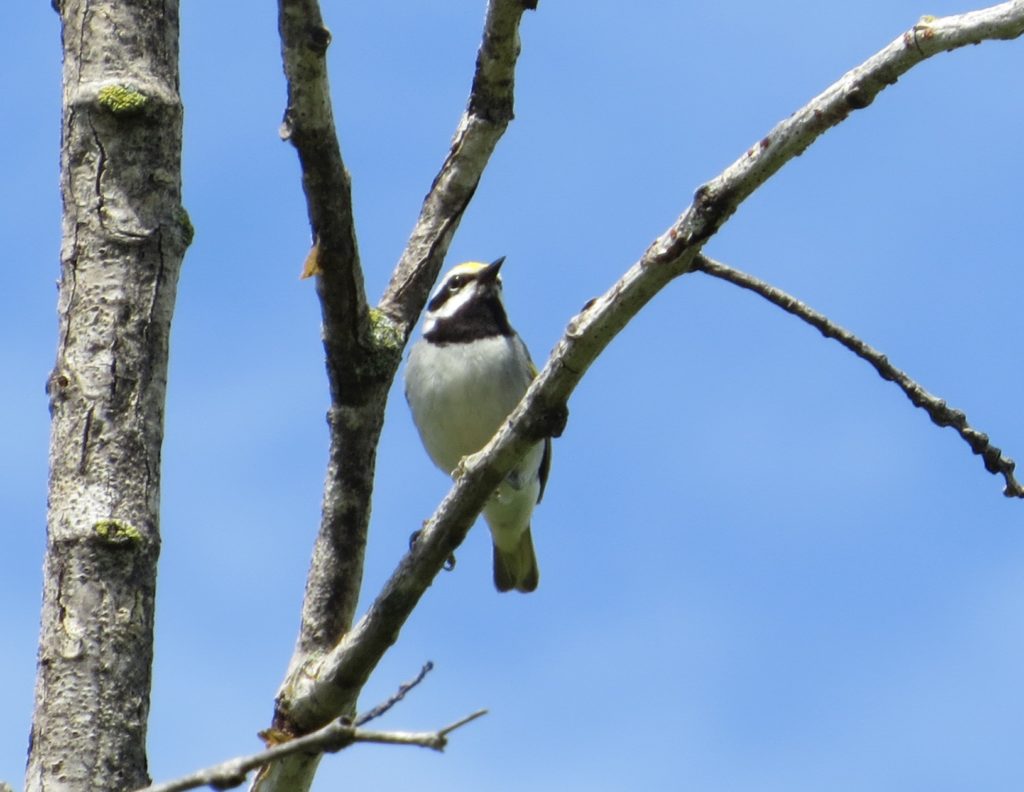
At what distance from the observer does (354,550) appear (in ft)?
17.6

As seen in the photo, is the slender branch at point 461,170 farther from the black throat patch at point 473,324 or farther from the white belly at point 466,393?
the black throat patch at point 473,324

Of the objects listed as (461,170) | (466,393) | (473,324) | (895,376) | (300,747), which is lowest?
(300,747)

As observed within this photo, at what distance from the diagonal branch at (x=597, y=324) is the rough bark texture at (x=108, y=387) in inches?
30.1

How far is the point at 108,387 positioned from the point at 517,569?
20.7 ft

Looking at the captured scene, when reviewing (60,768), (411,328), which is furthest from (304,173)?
(60,768)

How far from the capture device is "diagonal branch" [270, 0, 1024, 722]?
365 cm

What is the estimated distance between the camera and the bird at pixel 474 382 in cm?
902

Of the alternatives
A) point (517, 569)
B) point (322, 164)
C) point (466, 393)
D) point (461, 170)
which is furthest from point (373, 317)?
point (517, 569)

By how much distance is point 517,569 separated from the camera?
410 inches

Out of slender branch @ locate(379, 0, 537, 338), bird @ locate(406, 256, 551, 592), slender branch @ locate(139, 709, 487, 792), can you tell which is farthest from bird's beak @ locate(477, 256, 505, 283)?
slender branch @ locate(139, 709, 487, 792)

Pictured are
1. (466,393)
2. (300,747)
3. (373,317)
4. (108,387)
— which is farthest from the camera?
(466,393)

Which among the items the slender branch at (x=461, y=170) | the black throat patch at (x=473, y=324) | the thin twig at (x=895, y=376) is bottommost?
the thin twig at (x=895, y=376)

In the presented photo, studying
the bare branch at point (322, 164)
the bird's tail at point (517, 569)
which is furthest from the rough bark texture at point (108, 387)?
the bird's tail at point (517, 569)

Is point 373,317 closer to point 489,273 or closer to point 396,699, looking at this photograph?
point 396,699
